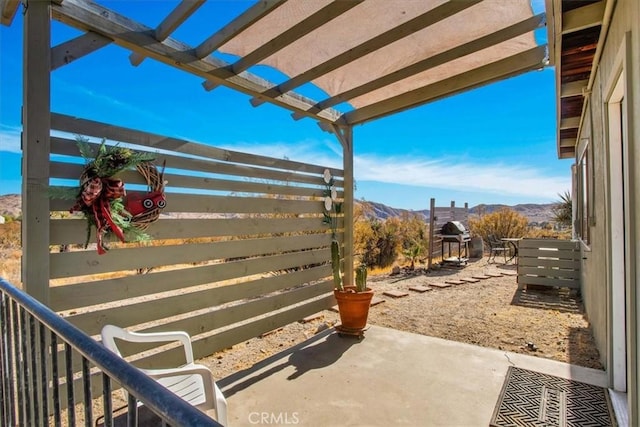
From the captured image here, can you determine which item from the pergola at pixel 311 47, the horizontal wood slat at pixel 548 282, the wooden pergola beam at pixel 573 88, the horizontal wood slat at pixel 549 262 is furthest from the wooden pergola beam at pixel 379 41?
the horizontal wood slat at pixel 548 282

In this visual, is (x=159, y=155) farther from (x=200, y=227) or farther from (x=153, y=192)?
(x=200, y=227)

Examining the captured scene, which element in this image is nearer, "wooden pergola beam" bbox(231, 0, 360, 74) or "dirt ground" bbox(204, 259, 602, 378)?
"wooden pergola beam" bbox(231, 0, 360, 74)

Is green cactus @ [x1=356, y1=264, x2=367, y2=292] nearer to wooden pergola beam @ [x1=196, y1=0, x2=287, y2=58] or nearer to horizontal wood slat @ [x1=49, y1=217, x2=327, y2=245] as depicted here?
horizontal wood slat @ [x1=49, y1=217, x2=327, y2=245]

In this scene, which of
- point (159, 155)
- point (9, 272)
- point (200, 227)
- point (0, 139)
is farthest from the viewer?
point (9, 272)

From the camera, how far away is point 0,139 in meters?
2.21

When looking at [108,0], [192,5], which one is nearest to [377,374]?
[192,5]

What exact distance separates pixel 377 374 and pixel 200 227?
6.40ft

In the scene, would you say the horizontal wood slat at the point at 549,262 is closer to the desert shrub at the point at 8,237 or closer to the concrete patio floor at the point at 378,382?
the concrete patio floor at the point at 378,382

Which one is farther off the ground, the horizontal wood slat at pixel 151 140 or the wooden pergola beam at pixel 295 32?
the wooden pergola beam at pixel 295 32

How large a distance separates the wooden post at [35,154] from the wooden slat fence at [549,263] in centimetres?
649

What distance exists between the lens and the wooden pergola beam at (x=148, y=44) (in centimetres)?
211

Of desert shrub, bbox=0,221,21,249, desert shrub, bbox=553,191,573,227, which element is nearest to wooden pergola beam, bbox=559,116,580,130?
desert shrub, bbox=553,191,573,227

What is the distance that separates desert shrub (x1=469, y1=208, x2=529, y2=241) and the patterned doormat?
983 cm

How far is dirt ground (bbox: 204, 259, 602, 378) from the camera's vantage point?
131 inches
